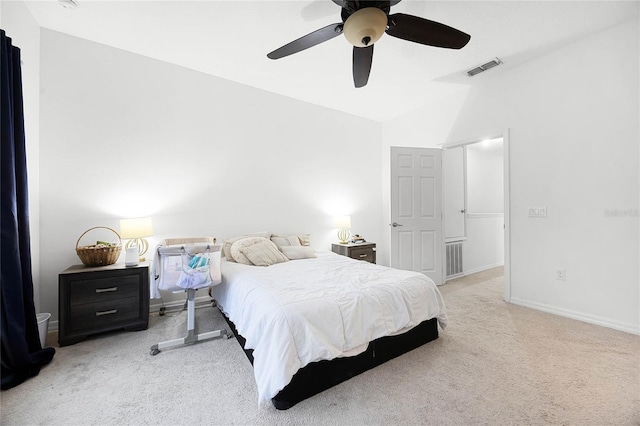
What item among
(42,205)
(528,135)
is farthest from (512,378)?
(42,205)

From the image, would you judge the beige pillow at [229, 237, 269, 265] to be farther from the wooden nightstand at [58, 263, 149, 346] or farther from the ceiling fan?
the ceiling fan

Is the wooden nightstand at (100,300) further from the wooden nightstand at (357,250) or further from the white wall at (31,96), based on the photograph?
the wooden nightstand at (357,250)

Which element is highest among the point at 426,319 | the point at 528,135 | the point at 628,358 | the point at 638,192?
the point at 528,135

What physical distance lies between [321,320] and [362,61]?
1962 mm

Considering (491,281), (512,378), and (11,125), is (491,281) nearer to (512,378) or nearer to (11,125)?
(512,378)

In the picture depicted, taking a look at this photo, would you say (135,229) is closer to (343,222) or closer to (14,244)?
(14,244)

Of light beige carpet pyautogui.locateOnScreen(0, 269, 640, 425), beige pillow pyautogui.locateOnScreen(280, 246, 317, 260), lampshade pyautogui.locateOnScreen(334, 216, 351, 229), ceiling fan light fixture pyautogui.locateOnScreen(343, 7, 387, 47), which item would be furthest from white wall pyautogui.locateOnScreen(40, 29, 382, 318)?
ceiling fan light fixture pyautogui.locateOnScreen(343, 7, 387, 47)

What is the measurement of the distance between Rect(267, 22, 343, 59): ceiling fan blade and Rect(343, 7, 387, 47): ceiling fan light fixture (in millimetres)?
151

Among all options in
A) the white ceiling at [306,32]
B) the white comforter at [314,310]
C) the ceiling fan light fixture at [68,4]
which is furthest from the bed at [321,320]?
the ceiling fan light fixture at [68,4]

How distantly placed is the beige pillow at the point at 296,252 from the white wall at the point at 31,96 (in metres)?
2.30

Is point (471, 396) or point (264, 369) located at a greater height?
point (264, 369)

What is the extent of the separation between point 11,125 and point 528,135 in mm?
4737

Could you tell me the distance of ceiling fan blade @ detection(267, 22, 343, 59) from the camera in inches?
71.0

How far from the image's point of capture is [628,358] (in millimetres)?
1995
